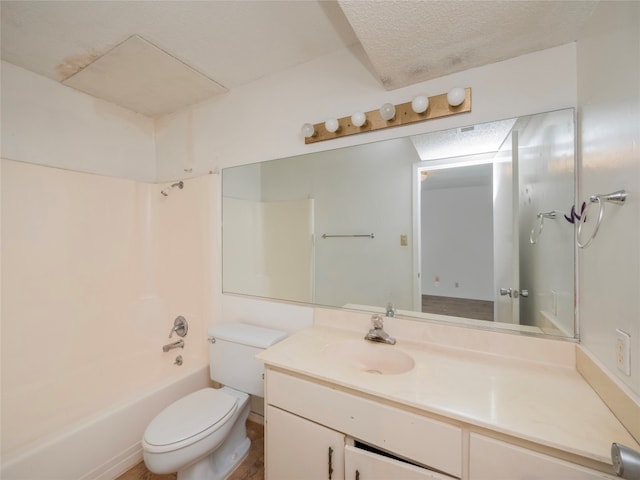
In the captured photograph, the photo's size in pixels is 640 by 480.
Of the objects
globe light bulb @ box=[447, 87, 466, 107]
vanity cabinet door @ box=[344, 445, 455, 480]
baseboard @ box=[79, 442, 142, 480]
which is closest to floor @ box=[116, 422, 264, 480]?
baseboard @ box=[79, 442, 142, 480]

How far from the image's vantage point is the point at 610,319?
2.65ft

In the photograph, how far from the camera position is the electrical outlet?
703mm

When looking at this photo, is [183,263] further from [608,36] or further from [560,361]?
[608,36]

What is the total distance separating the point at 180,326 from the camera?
2057mm

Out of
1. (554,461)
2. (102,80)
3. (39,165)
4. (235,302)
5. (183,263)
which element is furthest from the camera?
(183,263)

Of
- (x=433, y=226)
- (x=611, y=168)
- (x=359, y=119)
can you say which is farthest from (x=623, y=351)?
(x=359, y=119)

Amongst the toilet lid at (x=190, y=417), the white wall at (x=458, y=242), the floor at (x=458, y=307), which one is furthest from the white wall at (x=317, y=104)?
the toilet lid at (x=190, y=417)

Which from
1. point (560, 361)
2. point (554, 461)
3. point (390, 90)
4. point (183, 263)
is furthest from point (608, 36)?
point (183, 263)

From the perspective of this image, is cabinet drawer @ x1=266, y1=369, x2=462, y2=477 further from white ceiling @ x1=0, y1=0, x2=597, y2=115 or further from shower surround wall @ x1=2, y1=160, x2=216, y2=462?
white ceiling @ x1=0, y1=0, x2=597, y2=115

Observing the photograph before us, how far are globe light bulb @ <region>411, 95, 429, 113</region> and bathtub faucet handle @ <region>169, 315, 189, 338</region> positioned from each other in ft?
7.01

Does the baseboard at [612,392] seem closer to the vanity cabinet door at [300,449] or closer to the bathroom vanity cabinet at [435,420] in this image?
the bathroom vanity cabinet at [435,420]

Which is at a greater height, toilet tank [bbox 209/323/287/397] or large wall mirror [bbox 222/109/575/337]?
large wall mirror [bbox 222/109/575/337]

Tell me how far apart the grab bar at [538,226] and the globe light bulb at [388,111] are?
2.73 ft

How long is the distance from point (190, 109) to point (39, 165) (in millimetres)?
1051
